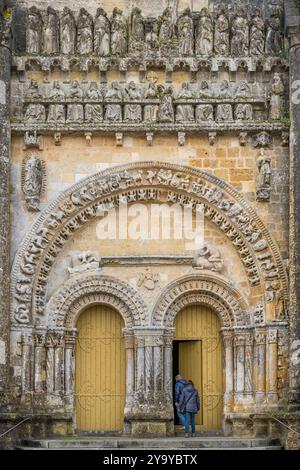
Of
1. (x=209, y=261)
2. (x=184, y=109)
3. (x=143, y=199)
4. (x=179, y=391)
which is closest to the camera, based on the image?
(x=179, y=391)

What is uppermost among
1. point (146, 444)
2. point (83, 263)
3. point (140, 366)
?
point (83, 263)

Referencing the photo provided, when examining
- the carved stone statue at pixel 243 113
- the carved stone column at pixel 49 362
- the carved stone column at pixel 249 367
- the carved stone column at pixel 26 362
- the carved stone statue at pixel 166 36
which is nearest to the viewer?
the carved stone column at pixel 26 362

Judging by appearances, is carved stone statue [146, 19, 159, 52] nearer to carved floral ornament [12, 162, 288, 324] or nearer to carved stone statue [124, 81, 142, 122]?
carved stone statue [124, 81, 142, 122]

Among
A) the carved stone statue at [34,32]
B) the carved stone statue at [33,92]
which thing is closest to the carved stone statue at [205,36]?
the carved stone statue at [34,32]

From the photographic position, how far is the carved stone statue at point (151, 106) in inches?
982

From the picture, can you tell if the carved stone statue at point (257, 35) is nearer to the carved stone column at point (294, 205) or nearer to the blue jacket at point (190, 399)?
the carved stone column at point (294, 205)

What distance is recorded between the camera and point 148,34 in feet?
83.6

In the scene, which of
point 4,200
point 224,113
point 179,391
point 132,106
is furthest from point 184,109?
point 179,391

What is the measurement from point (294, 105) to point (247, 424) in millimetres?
6481

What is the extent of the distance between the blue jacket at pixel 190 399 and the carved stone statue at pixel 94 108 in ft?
18.8

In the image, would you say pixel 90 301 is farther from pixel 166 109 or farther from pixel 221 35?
pixel 221 35

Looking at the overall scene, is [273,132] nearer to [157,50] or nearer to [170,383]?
[157,50]

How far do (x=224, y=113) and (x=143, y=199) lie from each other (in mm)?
2424
